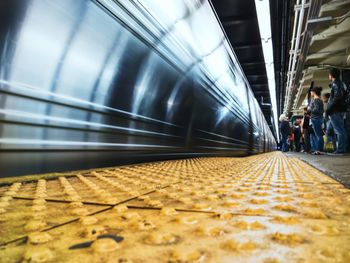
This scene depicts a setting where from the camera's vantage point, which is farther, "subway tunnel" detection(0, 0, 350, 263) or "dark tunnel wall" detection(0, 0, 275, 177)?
"dark tunnel wall" detection(0, 0, 275, 177)

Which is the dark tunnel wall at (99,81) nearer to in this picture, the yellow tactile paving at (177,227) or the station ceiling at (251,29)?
the yellow tactile paving at (177,227)

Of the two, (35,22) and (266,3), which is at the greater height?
(266,3)

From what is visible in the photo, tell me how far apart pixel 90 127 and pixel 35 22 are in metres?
1.06

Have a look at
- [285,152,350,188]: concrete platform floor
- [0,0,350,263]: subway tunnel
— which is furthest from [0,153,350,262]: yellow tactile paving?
[285,152,350,188]: concrete platform floor

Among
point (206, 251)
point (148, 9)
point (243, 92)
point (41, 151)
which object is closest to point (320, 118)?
point (243, 92)

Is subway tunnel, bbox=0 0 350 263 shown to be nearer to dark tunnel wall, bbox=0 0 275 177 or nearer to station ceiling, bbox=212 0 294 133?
dark tunnel wall, bbox=0 0 275 177

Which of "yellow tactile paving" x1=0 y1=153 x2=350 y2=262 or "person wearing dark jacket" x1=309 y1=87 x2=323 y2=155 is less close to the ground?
"person wearing dark jacket" x1=309 y1=87 x2=323 y2=155

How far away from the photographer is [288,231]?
0.72 m

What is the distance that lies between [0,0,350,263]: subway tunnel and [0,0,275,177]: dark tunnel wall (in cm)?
1

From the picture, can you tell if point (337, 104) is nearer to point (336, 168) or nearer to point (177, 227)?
point (336, 168)

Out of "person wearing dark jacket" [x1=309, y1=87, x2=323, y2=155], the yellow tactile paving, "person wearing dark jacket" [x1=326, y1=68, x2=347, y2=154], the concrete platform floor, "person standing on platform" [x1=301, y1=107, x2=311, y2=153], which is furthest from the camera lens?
"person standing on platform" [x1=301, y1=107, x2=311, y2=153]

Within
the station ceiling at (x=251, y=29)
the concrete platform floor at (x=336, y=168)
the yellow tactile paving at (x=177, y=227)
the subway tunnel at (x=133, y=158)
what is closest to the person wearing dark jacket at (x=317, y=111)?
the subway tunnel at (x=133, y=158)

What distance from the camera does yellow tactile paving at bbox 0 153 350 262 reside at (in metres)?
0.58

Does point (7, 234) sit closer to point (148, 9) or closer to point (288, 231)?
point (288, 231)
